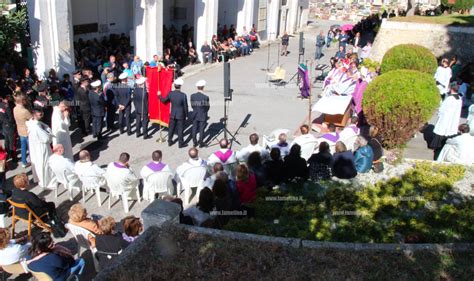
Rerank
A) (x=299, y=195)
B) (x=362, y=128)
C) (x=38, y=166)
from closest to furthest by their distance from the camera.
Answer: (x=299, y=195), (x=38, y=166), (x=362, y=128)

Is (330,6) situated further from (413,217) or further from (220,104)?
(413,217)

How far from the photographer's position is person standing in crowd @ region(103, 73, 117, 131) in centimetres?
1194

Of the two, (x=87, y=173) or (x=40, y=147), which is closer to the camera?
(x=87, y=173)

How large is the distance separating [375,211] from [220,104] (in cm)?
839

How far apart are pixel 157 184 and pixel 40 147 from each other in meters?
2.57

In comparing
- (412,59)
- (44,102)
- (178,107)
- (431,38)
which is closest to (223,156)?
(178,107)

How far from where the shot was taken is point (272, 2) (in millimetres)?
29453

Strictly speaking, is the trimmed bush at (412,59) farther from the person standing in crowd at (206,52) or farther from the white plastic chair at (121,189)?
the white plastic chair at (121,189)

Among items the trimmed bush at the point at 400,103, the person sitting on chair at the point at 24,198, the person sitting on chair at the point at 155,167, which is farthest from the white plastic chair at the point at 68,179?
the trimmed bush at the point at 400,103

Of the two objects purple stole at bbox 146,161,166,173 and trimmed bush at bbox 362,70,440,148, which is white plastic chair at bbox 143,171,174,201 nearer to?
purple stole at bbox 146,161,166,173

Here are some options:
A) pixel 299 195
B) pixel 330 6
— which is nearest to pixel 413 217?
pixel 299 195

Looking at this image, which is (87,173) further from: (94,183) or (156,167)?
(156,167)

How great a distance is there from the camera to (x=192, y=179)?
8.24 m

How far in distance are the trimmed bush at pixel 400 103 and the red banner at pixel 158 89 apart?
15.8 ft
